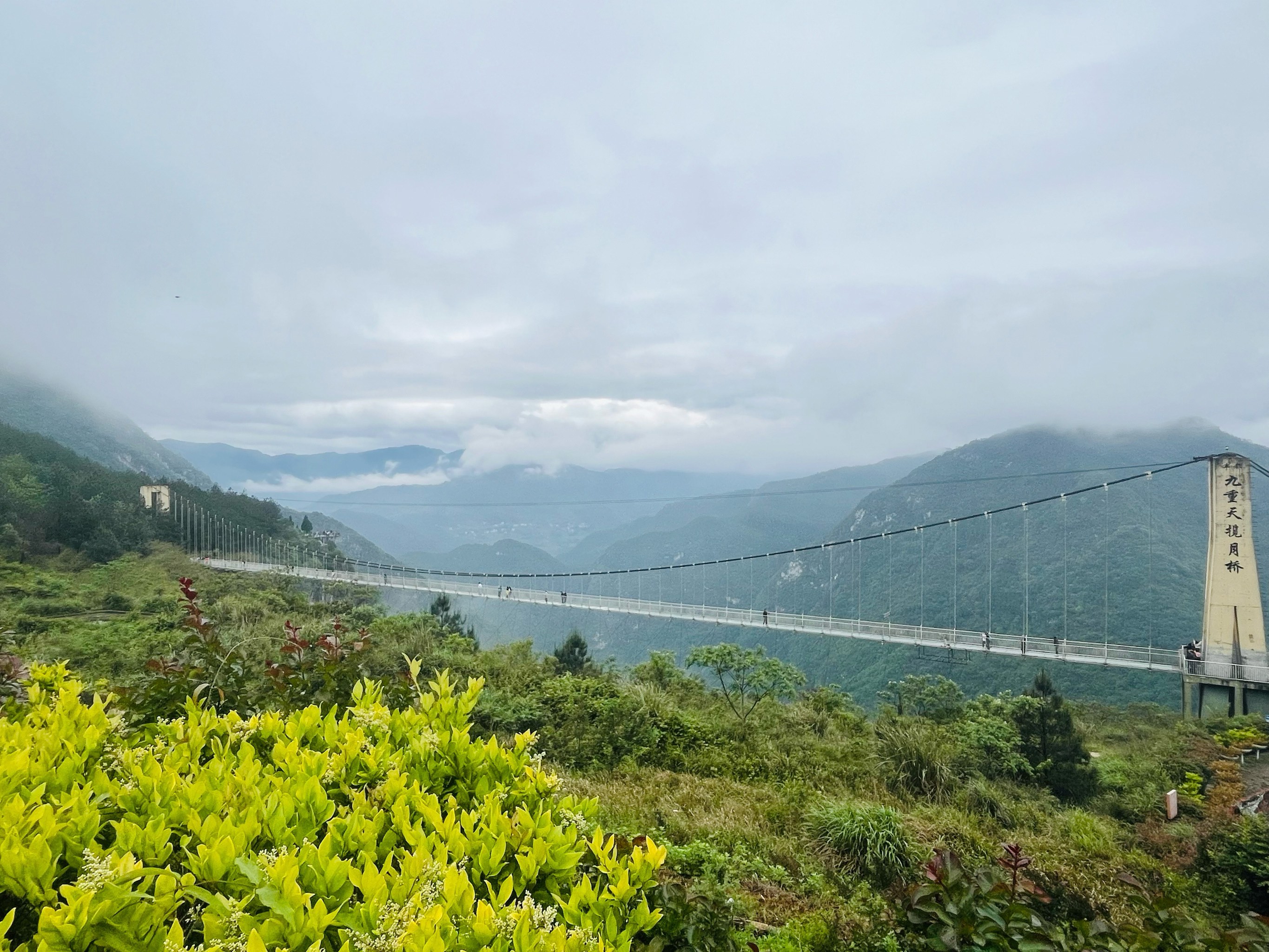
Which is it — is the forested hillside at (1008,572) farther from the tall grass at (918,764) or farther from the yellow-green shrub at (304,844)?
the yellow-green shrub at (304,844)

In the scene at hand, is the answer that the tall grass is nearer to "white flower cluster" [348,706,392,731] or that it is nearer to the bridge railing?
"white flower cluster" [348,706,392,731]

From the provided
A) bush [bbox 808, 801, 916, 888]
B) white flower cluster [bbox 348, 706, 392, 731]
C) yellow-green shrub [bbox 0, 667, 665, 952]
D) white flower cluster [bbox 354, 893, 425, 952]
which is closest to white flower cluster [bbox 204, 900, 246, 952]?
yellow-green shrub [bbox 0, 667, 665, 952]

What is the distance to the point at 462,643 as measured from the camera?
36.5 ft

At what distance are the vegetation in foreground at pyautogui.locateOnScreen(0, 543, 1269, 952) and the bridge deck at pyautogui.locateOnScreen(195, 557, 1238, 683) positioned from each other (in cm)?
268

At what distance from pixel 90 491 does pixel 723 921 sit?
31265 millimetres

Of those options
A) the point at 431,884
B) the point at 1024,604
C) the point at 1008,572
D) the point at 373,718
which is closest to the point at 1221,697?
the point at 1024,604

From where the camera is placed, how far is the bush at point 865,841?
3.96m

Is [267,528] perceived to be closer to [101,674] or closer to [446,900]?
[101,674]

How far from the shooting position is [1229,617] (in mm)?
11625

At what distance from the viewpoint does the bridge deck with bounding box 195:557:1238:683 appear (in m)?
12.2

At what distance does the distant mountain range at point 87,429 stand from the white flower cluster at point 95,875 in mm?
64422

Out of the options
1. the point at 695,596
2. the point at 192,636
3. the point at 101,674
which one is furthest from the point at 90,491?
the point at 695,596

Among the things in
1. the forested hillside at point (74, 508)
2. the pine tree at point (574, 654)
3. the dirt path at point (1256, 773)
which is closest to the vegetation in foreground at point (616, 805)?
the dirt path at point (1256, 773)

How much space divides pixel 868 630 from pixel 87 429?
8270cm
